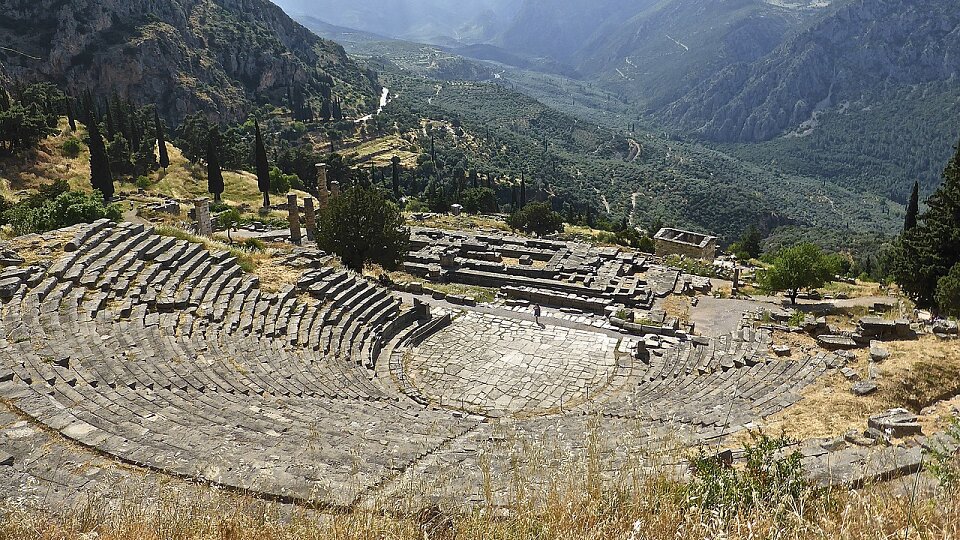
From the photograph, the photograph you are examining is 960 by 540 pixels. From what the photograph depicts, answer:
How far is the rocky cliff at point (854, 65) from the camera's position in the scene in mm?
176625

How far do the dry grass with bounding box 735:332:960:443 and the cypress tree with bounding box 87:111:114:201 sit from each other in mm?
44339

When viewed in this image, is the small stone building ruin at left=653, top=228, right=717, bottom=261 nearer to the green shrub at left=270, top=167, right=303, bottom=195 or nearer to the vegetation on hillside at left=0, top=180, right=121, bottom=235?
the vegetation on hillside at left=0, top=180, right=121, bottom=235

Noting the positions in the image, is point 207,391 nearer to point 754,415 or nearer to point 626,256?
point 754,415

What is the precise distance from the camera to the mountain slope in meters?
76.3

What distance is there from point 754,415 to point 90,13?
9897 centimetres

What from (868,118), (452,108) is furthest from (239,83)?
(868,118)

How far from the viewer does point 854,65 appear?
617ft

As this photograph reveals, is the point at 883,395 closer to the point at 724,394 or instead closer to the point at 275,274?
the point at 724,394

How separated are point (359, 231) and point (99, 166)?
27017 millimetres

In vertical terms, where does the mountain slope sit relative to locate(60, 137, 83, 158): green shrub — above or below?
above

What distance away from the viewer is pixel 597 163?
395 feet

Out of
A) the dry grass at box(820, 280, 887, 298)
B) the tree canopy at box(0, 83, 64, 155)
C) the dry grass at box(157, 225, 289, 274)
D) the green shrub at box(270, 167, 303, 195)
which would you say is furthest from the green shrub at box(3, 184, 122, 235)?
the dry grass at box(820, 280, 887, 298)

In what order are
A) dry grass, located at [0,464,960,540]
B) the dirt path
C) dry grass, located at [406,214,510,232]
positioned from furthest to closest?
the dirt path
dry grass, located at [406,214,510,232]
dry grass, located at [0,464,960,540]

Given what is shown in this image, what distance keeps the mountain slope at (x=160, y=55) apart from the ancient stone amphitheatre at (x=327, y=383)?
67.3 metres
